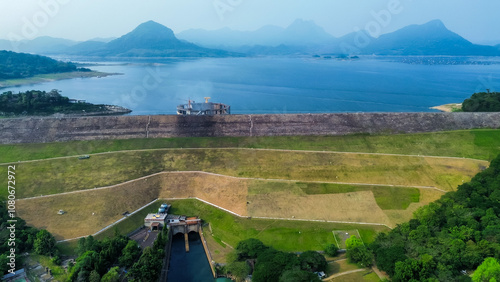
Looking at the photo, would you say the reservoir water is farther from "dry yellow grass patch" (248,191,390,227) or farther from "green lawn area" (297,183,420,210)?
"green lawn area" (297,183,420,210)

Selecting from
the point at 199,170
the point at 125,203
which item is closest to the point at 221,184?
the point at 199,170

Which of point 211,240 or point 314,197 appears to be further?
point 314,197

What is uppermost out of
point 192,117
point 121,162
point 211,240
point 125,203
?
point 192,117

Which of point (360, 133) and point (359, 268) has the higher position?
point (360, 133)

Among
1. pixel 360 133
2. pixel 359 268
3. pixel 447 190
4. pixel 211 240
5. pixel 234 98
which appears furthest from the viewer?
pixel 234 98

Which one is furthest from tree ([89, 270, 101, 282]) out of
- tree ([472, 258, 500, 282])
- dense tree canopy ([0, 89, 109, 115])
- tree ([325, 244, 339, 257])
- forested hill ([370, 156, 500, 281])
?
dense tree canopy ([0, 89, 109, 115])

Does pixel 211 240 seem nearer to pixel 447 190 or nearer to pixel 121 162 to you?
pixel 121 162

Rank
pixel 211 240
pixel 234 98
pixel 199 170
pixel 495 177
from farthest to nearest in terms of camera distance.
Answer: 1. pixel 234 98
2. pixel 199 170
3. pixel 495 177
4. pixel 211 240
